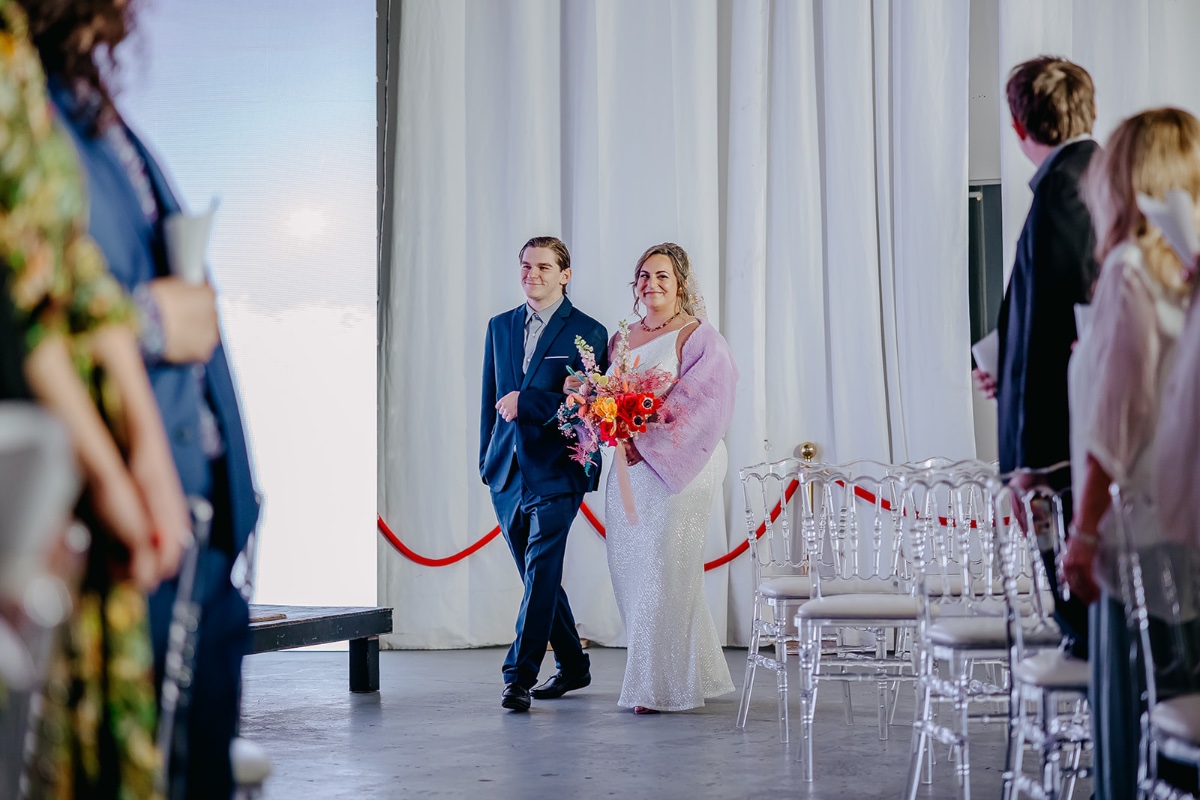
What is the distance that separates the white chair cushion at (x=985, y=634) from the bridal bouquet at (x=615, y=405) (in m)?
1.95

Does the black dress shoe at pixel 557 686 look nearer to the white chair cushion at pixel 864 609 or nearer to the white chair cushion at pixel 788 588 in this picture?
the white chair cushion at pixel 788 588

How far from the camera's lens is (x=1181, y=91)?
688 centimetres

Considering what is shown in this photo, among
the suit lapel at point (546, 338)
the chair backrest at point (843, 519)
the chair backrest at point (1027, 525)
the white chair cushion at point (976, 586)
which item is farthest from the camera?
the suit lapel at point (546, 338)

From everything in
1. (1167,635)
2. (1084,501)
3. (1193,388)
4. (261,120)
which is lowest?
(1167,635)

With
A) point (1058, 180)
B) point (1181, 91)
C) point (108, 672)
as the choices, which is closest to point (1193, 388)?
point (1058, 180)

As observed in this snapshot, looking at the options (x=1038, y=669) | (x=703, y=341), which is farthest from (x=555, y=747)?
(x=1038, y=669)

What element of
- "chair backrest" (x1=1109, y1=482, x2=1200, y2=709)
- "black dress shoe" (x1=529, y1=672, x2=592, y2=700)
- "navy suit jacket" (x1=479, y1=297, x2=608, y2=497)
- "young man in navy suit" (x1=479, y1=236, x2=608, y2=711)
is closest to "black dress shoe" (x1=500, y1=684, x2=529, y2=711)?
"young man in navy suit" (x1=479, y1=236, x2=608, y2=711)

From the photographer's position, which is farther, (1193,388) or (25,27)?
(1193,388)

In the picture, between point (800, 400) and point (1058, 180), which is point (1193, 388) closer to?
point (1058, 180)

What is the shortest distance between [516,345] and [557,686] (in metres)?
1.43

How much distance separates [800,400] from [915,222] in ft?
3.75

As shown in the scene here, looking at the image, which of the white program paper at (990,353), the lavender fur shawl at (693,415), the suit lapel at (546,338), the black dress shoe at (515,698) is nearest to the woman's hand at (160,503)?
the white program paper at (990,353)

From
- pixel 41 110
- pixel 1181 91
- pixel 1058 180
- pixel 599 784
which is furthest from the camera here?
pixel 1181 91

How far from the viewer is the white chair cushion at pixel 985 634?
298 cm
